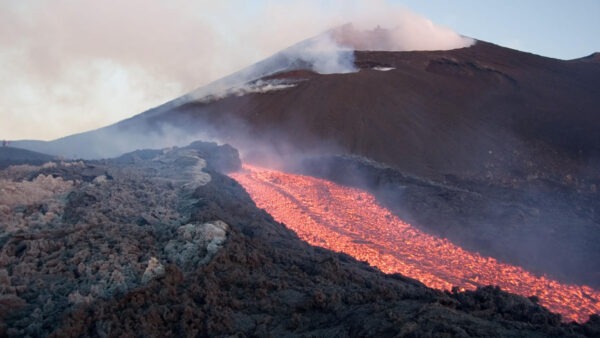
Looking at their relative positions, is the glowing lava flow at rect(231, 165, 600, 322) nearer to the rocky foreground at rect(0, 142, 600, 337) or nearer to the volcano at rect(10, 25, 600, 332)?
the volcano at rect(10, 25, 600, 332)

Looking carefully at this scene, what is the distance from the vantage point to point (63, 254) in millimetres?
7332

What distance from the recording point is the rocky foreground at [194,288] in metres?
5.46

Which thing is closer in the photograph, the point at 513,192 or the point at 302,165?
the point at 513,192

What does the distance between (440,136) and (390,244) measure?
54.0 feet

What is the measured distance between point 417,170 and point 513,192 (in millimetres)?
6051

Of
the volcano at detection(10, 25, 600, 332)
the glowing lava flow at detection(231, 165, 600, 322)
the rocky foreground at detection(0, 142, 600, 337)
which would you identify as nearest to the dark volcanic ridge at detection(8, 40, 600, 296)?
the volcano at detection(10, 25, 600, 332)

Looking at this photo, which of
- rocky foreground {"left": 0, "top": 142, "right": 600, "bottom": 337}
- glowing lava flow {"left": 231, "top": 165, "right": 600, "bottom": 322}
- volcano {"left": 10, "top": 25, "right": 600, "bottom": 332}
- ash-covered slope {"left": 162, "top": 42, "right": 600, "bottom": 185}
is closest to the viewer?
rocky foreground {"left": 0, "top": 142, "right": 600, "bottom": 337}

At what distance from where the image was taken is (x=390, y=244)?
12867mm

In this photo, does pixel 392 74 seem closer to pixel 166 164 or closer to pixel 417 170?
pixel 417 170

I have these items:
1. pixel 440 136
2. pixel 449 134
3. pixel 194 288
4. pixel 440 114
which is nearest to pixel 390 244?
pixel 194 288

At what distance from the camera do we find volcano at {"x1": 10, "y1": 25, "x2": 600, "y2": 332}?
1380cm

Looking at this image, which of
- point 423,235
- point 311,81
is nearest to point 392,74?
point 311,81

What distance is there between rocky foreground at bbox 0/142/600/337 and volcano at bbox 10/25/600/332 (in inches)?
216

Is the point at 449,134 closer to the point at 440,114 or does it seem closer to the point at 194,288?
the point at 440,114
